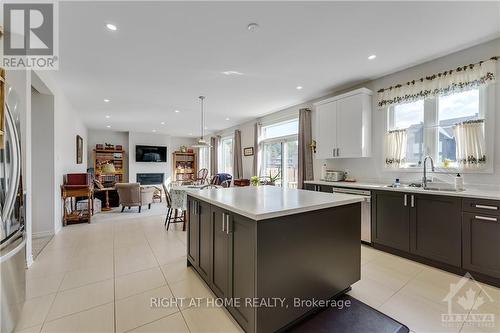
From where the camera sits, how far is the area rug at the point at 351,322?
5.49 feet

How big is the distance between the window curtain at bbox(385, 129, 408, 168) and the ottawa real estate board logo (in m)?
4.39

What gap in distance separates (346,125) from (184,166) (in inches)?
327

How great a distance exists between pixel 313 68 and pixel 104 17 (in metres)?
2.64

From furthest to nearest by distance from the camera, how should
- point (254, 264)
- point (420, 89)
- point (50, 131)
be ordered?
point (50, 131) < point (420, 89) < point (254, 264)

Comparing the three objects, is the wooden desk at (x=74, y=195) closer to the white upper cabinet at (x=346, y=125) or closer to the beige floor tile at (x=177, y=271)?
the beige floor tile at (x=177, y=271)

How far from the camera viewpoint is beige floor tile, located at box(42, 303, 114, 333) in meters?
1.64

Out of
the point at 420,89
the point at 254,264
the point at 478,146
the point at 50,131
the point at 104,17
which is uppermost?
the point at 104,17

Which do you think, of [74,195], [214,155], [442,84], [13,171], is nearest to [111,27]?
[13,171]

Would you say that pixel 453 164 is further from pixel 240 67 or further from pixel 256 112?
pixel 256 112

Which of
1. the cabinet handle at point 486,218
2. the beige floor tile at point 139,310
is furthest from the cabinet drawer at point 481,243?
the beige floor tile at point 139,310

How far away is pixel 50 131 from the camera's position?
3.75 m

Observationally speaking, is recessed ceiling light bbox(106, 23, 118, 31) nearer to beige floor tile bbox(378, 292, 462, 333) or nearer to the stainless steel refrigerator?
the stainless steel refrigerator

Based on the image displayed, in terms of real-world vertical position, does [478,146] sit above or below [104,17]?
below

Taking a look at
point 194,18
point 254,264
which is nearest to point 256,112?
point 194,18
